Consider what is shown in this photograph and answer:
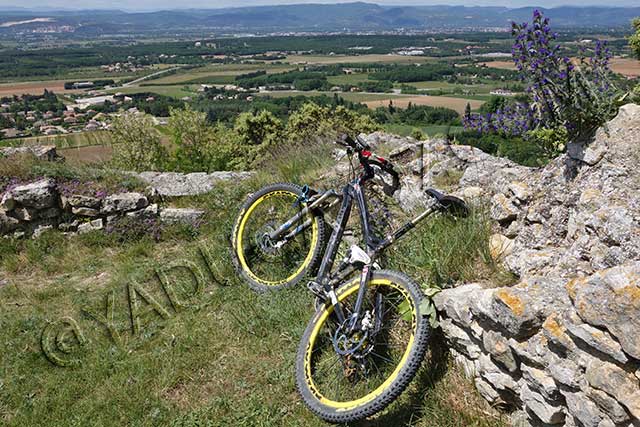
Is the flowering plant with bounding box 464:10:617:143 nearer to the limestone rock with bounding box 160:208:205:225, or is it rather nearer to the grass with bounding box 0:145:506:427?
the grass with bounding box 0:145:506:427

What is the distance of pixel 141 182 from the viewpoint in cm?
773

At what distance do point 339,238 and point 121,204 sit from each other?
4255 millimetres

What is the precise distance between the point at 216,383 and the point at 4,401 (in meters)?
1.83

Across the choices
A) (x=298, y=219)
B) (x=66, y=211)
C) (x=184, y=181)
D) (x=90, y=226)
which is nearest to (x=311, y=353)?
(x=298, y=219)

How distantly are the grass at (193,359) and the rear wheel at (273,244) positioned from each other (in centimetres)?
21

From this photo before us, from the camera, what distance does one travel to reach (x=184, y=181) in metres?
8.14

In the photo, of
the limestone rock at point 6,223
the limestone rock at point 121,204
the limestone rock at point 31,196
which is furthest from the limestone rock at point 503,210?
the limestone rock at point 6,223

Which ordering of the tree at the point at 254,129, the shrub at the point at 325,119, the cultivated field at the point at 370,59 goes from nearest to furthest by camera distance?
the shrub at the point at 325,119 → the tree at the point at 254,129 → the cultivated field at the point at 370,59

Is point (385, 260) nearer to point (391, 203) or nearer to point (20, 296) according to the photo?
point (391, 203)

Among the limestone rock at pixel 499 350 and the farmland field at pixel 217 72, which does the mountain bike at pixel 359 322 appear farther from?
the farmland field at pixel 217 72

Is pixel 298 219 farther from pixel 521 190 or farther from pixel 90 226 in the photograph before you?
pixel 90 226

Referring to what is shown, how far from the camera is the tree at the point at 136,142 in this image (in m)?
21.9

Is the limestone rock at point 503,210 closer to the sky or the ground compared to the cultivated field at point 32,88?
closer to the sky

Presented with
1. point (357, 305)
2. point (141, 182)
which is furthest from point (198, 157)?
point (357, 305)
